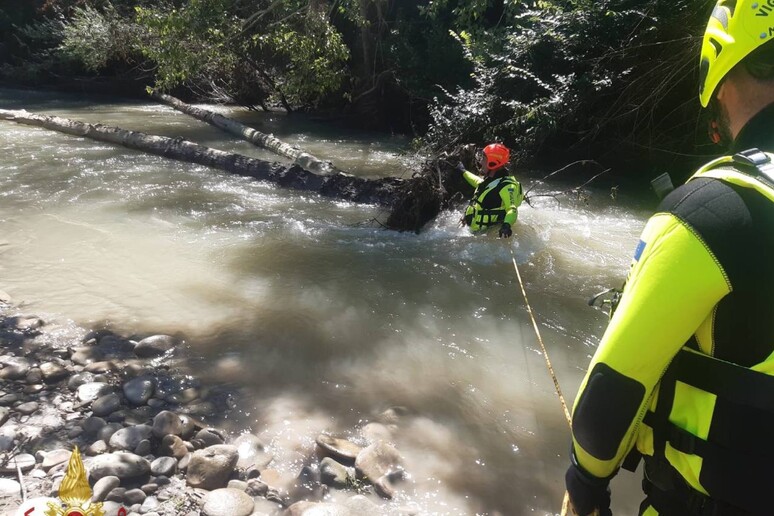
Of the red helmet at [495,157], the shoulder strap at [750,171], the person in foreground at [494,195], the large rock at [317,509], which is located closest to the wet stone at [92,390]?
the large rock at [317,509]

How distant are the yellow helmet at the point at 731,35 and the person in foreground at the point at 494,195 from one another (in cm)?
499

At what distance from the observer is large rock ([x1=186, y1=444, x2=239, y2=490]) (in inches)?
113

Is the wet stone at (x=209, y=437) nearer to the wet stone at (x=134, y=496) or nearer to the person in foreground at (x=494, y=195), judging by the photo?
the wet stone at (x=134, y=496)

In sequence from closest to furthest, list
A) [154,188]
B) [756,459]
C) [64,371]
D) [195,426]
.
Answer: [756,459] < [195,426] < [64,371] < [154,188]

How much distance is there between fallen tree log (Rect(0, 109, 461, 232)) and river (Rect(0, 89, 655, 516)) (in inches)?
11.9

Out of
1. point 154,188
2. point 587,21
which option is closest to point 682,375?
point 154,188

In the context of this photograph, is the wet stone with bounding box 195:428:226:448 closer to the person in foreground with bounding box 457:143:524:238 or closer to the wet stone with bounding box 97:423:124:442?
the wet stone with bounding box 97:423:124:442

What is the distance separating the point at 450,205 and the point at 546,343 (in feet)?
12.1

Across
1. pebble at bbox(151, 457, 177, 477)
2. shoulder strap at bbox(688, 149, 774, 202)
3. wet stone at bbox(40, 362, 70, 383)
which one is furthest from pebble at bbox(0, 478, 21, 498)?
shoulder strap at bbox(688, 149, 774, 202)

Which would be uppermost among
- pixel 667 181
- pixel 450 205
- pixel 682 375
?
pixel 667 181

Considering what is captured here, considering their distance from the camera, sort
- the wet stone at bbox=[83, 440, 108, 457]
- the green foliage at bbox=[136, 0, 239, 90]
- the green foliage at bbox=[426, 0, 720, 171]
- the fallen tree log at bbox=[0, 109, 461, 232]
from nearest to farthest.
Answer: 1. the wet stone at bbox=[83, 440, 108, 457]
2. the fallen tree log at bbox=[0, 109, 461, 232]
3. the green foliage at bbox=[426, 0, 720, 171]
4. the green foliage at bbox=[136, 0, 239, 90]

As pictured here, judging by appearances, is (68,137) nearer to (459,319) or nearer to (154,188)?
(154,188)

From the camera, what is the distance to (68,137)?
12.8 meters

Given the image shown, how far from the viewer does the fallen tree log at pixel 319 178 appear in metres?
7.82
